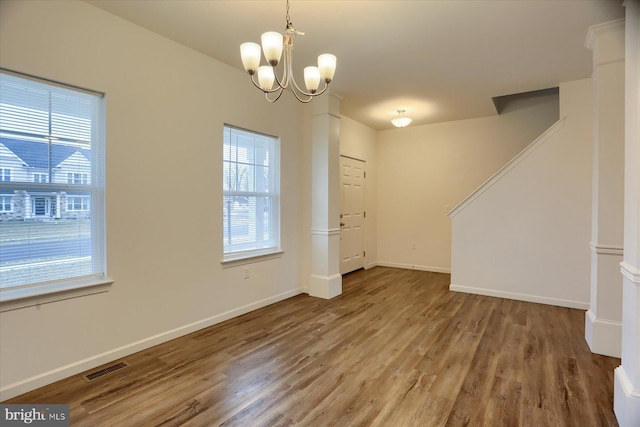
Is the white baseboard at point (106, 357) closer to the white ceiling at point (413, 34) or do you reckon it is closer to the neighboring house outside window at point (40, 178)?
the neighboring house outside window at point (40, 178)

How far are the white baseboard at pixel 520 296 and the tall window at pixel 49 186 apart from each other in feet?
14.3

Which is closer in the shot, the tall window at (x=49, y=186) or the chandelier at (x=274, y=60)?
the chandelier at (x=274, y=60)

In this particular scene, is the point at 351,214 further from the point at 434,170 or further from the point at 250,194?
the point at 250,194

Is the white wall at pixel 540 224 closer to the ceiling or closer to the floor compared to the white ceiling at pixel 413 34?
closer to the floor

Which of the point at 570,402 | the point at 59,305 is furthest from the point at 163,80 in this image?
the point at 570,402

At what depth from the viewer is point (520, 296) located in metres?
4.27

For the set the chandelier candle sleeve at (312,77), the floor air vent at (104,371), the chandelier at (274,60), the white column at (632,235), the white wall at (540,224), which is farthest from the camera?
the white wall at (540,224)

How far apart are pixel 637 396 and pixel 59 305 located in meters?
3.62

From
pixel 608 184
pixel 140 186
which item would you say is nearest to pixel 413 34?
pixel 608 184

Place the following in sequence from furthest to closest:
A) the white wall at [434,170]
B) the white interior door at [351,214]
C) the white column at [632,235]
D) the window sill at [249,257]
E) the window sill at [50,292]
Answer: the white interior door at [351,214] < the white wall at [434,170] < the window sill at [249,257] < the window sill at [50,292] < the white column at [632,235]

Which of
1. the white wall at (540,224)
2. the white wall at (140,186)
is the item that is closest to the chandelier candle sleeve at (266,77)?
the white wall at (140,186)

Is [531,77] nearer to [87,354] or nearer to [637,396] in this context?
[637,396]

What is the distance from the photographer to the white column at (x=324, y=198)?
14.2ft

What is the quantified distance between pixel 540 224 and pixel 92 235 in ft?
16.0
